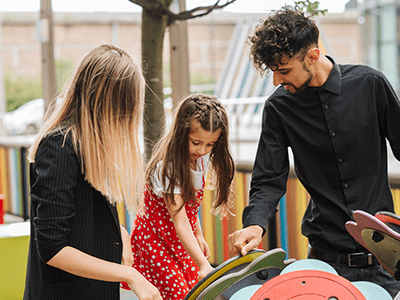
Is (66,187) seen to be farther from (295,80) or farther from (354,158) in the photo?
(354,158)

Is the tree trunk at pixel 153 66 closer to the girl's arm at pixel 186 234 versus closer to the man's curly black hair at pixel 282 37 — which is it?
the girl's arm at pixel 186 234

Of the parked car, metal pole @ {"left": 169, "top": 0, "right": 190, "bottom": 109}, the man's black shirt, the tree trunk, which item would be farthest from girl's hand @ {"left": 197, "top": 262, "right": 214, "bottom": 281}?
the parked car

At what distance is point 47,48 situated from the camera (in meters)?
4.46

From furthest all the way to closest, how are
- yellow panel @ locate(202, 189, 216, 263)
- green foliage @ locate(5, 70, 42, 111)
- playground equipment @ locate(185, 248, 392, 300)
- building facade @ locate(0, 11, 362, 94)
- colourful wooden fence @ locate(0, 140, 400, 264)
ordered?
green foliage @ locate(5, 70, 42, 111) < building facade @ locate(0, 11, 362, 94) < yellow panel @ locate(202, 189, 216, 263) < colourful wooden fence @ locate(0, 140, 400, 264) < playground equipment @ locate(185, 248, 392, 300)

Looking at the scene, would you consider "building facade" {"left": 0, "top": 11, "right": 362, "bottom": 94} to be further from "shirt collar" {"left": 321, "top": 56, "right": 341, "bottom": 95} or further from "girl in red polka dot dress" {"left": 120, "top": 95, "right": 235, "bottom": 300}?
"shirt collar" {"left": 321, "top": 56, "right": 341, "bottom": 95}

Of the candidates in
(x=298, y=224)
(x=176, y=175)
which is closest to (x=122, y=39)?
(x=298, y=224)

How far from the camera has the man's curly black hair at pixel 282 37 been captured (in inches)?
65.3

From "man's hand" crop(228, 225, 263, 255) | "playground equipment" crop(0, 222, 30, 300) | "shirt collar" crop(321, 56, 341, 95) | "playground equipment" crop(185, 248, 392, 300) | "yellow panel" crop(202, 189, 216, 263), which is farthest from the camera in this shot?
"yellow panel" crop(202, 189, 216, 263)

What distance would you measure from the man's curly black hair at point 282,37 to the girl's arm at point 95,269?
86 centimetres

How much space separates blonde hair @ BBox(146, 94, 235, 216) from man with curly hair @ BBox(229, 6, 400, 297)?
0.28m

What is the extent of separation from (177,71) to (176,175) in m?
1.49

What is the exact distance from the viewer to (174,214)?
1.95 meters

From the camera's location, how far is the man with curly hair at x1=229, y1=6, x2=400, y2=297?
169 cm

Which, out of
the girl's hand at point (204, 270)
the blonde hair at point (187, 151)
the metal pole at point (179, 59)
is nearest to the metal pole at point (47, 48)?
the metal pole at point (179, 59)
